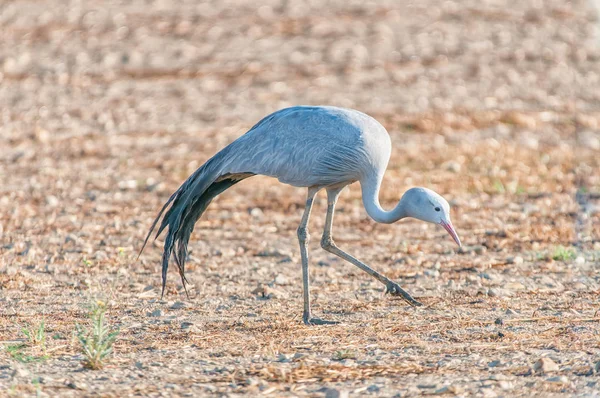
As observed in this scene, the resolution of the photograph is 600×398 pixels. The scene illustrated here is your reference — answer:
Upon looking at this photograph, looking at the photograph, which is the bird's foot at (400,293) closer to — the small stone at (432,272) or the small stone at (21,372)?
the small stone at (432,272)

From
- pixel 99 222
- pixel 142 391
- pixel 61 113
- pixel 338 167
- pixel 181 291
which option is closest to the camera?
pixel 142 391

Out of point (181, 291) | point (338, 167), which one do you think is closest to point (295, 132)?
point (338, 167)

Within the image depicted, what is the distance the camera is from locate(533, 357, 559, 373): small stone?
6.63 m

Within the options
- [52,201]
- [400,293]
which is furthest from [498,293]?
[52,201]

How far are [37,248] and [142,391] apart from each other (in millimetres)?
4051

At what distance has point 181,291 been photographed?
29.3 feet

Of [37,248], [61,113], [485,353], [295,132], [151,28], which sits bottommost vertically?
[485,353]

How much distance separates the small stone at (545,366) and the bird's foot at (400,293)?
1758 mm

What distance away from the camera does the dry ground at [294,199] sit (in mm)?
6969

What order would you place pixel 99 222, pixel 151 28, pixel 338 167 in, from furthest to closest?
pixel 151 28 < pixel 99 222 < pixel 338 167

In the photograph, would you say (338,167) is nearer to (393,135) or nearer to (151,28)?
(393,135)

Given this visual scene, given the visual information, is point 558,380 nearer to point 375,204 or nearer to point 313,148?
point 375,204

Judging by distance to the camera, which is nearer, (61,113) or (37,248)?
(37,248)

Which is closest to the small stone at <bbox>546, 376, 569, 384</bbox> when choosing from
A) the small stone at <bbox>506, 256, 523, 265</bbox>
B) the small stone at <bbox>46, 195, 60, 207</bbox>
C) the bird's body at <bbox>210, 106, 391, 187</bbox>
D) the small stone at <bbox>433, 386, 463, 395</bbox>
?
the small stone at <bbox>433, 386, 463, 395</bbox>
